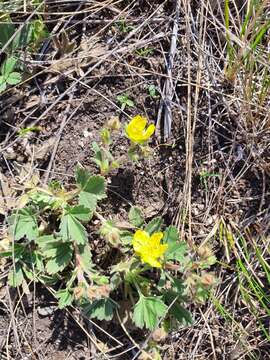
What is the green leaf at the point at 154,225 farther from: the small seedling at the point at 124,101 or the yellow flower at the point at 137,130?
the small seedling at the point at 124,101

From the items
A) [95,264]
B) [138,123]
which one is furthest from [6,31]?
[95,264]

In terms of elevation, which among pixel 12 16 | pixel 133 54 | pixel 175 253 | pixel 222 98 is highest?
pixel 12 16

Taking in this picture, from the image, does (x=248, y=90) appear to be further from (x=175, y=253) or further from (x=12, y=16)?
(x=12, y=16)

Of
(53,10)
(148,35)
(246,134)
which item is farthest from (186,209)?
(53,10)

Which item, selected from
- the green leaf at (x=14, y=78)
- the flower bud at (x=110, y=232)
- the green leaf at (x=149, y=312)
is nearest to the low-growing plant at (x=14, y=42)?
the green leaf at (x=14, y=78)

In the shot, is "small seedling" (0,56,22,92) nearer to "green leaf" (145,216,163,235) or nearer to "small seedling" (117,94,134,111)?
"small seedling" (117,94,134,111)

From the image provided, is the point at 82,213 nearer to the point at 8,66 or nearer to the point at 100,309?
the point at 100,309
